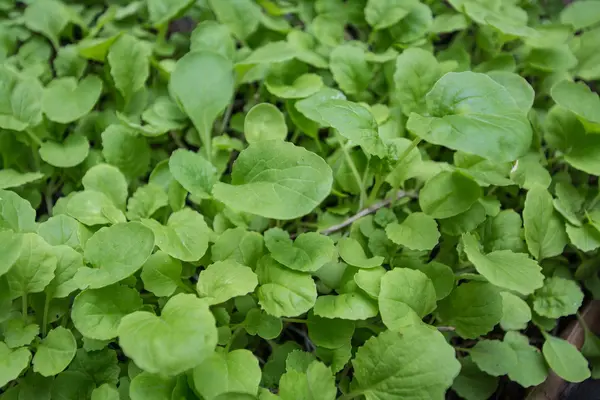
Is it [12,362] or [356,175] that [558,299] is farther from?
[12,362]

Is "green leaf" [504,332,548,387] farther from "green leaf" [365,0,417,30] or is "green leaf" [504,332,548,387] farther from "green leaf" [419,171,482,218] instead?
"green leaf" [365,0,417,30]

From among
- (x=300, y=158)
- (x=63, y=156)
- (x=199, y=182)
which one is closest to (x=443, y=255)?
(x=300, y=158)

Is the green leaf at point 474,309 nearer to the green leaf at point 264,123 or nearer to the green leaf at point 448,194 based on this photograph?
the green leaf at point 448,194

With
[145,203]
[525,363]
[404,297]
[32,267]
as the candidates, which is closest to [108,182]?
[145,203]

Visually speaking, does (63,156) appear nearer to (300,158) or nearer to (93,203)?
(93,203)

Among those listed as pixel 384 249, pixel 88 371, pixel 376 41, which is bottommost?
pixel 88 371

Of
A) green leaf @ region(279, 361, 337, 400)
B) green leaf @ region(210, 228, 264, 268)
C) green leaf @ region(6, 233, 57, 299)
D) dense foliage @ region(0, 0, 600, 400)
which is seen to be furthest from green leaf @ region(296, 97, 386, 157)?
green leaf @ region(6, 233, 57, 299)
